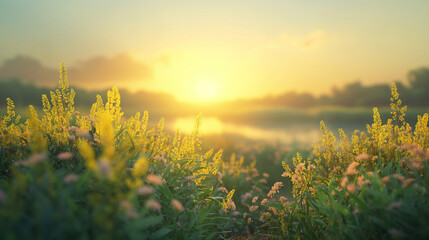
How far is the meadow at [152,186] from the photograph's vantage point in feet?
7.23

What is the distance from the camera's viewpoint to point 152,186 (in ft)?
10.5

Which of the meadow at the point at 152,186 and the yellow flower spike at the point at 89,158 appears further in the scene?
the yellow flower spike at the point at 89,158

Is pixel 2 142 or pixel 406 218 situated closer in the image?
pixel 406 218

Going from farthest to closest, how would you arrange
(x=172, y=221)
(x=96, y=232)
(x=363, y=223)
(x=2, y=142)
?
(x=2, y=142) < (x=172, y=221) < (x=363, y=223) < (x=96, y=232)

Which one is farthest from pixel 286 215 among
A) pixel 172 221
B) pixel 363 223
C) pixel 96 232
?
pixel 96 232

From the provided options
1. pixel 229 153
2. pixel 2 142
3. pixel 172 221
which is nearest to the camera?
pixel 172 221

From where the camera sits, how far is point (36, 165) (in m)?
2.33

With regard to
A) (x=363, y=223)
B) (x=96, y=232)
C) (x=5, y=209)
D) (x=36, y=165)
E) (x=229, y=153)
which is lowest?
(x=229, y=153)

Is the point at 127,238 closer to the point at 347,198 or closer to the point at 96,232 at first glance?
the point at 96,232

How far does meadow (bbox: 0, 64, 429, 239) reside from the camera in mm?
2203

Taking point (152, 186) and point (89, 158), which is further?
point (152, 186)

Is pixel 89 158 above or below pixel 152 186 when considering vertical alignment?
above

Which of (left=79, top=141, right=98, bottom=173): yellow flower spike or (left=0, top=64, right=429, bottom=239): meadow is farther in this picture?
(left=79, top=141, right=98, bottom=173): yellow flower spike

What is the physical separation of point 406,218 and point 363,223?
42 centimetres
